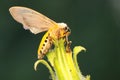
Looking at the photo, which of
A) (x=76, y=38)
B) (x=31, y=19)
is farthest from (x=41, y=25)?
(x=76, y=38)

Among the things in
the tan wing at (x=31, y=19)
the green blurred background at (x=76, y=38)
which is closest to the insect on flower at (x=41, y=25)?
the tan wing at (x=31, y=19)

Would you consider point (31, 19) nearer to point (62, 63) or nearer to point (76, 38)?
point (62, 63)

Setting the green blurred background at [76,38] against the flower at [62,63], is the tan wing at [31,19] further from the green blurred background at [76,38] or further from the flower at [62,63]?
the green blurred background at [76,38]

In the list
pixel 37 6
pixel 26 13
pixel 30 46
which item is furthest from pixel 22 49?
pixel 26 13

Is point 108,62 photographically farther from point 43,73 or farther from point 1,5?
point 1,5

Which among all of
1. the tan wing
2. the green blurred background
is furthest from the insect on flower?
the green blurred background

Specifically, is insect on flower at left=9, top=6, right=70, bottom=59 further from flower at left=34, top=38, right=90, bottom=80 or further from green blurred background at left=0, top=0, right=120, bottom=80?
green blurred background at left=0, top=0, right=120, bottom=80
